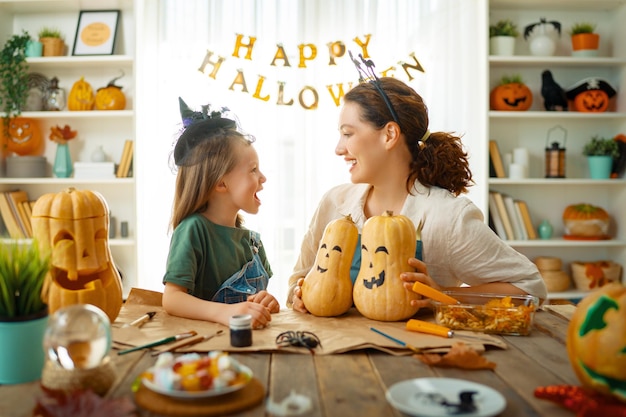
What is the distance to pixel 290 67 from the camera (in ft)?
13.8

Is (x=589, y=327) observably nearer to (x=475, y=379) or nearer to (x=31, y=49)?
(x=475, y=379)

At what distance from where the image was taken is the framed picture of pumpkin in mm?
4230

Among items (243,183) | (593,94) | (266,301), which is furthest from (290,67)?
(266,301)

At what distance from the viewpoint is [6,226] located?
426 cm

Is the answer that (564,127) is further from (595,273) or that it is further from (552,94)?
(595,273)

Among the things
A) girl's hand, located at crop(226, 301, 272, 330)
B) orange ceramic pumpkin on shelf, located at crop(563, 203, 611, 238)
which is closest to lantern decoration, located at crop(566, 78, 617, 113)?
orange ceramic pumpkin on shelf, located at crop(563, 203, 611, 238)

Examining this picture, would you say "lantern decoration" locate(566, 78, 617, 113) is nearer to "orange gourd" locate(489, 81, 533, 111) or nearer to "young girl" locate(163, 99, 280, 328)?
"orange gourd" locate(489, 81, 533, 111)

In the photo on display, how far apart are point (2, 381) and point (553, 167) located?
372cm

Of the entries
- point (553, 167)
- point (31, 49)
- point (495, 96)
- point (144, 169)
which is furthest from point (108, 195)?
point (553, 167)

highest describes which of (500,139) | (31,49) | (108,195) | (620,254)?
(31,49)

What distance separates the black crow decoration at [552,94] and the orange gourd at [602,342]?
335cm

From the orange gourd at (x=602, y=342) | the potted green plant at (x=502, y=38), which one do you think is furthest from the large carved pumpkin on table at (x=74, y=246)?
the potted green plant at (x=502, y=38)

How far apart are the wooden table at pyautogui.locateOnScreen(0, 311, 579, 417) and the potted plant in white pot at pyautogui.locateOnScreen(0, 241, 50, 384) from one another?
0.12 ft

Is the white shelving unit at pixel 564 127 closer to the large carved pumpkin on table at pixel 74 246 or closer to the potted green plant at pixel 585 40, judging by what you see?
the potted green plant at pixel 585 40
